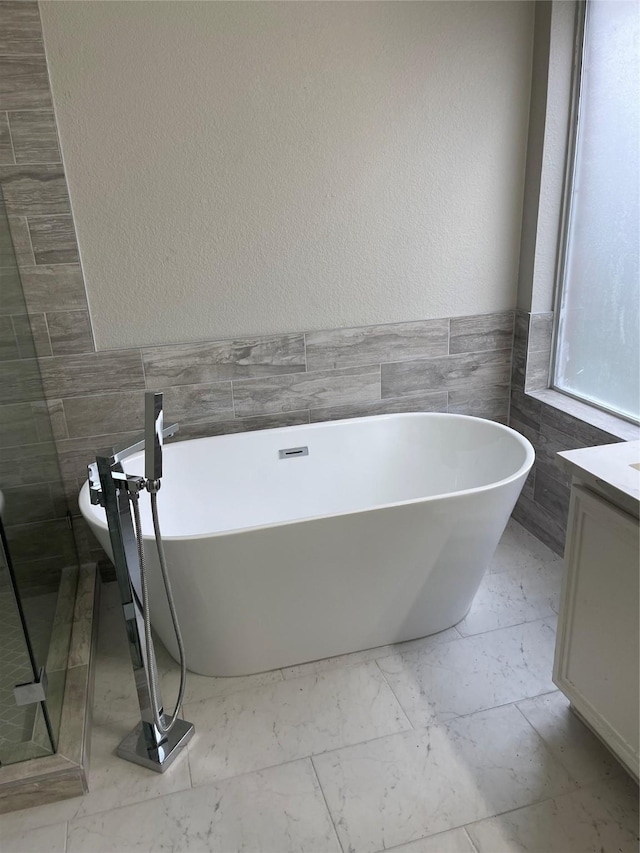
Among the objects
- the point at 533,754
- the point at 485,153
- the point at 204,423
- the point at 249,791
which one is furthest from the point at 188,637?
the point at 485,153

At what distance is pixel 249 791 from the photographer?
5.74ft

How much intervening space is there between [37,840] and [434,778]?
1062 millimetres

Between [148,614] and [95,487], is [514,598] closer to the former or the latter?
[148,614]

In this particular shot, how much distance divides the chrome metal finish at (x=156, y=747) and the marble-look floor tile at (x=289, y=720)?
0.04 metres

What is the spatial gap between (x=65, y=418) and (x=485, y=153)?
2083 millimetres

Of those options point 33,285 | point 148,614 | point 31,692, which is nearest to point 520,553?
point 148,614

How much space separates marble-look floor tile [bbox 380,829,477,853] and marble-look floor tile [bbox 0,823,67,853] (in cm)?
83

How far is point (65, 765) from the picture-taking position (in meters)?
1.72

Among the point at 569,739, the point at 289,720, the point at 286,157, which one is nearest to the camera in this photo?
the point at 569,739

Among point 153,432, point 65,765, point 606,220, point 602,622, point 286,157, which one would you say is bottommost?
point 65,765

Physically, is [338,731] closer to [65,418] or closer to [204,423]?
[204,423]

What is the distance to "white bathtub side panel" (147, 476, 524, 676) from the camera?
1.91m

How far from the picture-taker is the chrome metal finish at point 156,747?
5.99ft

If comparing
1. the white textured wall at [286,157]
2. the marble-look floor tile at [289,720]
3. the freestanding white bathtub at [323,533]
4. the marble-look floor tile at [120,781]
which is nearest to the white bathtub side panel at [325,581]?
the freestanding white bathtub at [323,533]
